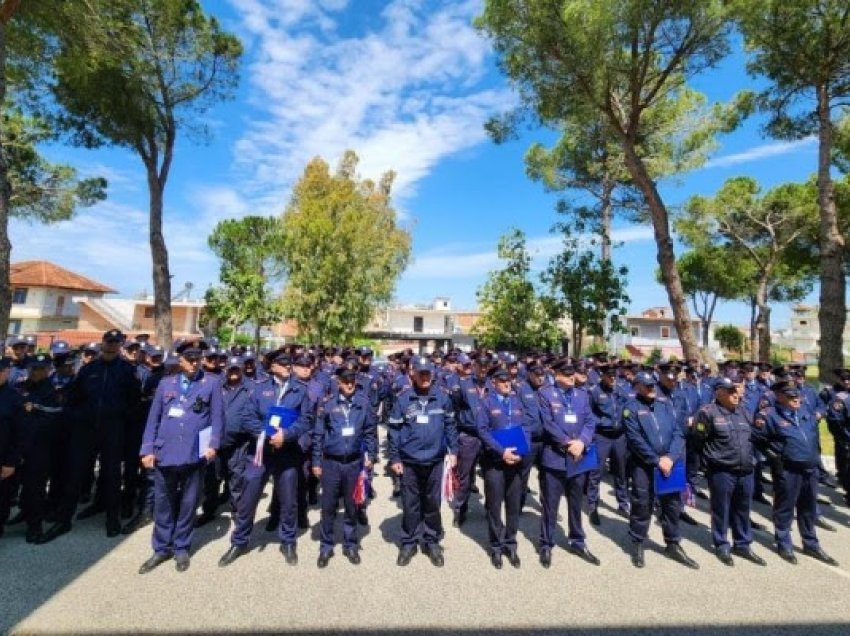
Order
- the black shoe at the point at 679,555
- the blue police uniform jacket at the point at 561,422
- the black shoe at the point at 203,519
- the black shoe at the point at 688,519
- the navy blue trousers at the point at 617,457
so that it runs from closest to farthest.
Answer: the black shoe at the point at 679,555 → the blue police uniform jacket at the point at 561,422 → the black shoe at the point at 203,519 → the black shoe at the point at 688,519 → the navy blue trousers at the point at 617,457

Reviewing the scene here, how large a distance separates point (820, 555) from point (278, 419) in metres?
5.83

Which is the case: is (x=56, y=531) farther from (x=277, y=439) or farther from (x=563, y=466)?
(x=563, y=466)

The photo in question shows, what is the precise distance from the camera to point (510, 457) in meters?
4.83

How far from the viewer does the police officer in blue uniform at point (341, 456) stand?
4.82 meters

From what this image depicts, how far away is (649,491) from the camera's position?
516 centimetres

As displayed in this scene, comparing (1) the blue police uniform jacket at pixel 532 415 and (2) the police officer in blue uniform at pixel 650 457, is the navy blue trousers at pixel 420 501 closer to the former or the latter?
(1) the blue police uniform jacket at pixel 532 415

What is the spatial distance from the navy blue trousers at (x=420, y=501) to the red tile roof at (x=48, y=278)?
38771 mm

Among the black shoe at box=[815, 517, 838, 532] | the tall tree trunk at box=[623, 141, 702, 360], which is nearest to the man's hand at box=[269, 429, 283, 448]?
the black shoe at box=[815, 517, 838, 532]

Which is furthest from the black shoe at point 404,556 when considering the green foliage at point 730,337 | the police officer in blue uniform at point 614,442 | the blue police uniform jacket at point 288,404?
the green foliage at point 730,337

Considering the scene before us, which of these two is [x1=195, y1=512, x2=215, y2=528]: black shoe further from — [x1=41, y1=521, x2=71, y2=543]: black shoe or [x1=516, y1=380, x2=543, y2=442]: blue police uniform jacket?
[x1=516, y1=380, x2=543, y2=442]: blue police uniform jacket

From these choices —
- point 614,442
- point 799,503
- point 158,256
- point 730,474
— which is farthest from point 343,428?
point 158,256

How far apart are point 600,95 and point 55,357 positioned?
1324 centimetres

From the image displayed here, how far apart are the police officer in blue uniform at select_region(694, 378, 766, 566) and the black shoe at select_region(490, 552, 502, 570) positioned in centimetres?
231

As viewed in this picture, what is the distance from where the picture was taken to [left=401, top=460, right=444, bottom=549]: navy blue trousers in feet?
16.1
